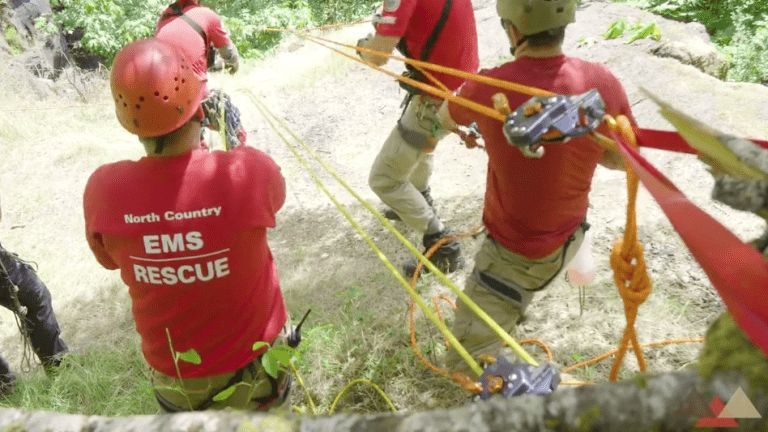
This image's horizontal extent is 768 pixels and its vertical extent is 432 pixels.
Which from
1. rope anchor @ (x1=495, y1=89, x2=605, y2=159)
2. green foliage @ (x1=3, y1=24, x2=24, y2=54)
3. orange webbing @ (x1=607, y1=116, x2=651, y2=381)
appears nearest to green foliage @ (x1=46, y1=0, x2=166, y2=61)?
green foliage @ (x1=3, y1=24, x2=24, y2=54)

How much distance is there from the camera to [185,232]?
5.99 ft

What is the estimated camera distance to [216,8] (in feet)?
49.2

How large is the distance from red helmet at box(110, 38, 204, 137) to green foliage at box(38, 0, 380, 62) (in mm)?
9382

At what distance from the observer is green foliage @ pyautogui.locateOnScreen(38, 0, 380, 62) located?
39.5 feet

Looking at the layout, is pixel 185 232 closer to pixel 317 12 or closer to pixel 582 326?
pixel 582 326

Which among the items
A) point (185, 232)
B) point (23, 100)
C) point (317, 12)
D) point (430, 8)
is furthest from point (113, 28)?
point (185, 232)

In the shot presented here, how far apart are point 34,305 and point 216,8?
44.1 feet

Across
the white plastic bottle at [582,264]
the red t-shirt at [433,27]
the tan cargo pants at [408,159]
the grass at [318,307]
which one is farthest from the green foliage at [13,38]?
the white plastic bottle at [582,264]

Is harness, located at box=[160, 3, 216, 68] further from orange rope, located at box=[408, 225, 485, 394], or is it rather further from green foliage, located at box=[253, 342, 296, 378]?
green foliage, located at box=[253, 342, 296, 378]

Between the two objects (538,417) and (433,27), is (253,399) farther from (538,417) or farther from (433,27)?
(433,27)

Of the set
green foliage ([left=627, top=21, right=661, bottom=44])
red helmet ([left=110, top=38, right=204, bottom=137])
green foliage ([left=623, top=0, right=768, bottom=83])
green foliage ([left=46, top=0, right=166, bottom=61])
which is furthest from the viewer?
green foliage ([left=46, top=0, right=166, bottom=61])

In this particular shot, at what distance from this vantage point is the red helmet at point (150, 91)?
78.5 inches

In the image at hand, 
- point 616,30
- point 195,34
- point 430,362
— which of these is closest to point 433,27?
point 430,362

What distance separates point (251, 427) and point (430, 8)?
10.7 ft
